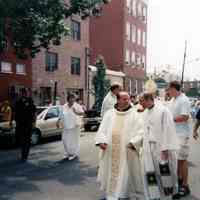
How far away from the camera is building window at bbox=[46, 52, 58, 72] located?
1143 inches

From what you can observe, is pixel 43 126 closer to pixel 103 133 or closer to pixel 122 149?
pixel 103 133

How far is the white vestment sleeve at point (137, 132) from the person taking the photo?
5.77m

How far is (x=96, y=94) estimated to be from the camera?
34.0 m

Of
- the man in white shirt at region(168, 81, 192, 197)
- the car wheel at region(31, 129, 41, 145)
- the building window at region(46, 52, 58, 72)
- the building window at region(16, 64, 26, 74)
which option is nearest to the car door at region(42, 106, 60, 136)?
the car wheel at region(31, 129, 41, 145)

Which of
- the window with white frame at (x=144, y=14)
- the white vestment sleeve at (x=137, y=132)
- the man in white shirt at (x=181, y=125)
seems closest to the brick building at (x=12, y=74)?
the man in white shirt at (x=181, y=125)

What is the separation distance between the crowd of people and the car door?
29.8 feet

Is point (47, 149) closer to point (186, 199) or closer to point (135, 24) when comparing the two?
point (186, 199)

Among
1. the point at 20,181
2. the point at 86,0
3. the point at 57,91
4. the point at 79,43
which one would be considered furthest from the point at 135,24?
the point at 20,181

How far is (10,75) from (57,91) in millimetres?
5642

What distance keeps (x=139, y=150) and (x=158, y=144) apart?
0.99ft

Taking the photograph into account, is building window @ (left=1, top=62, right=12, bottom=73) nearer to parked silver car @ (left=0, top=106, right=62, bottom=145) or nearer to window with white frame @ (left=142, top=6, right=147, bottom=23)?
parked silver car @ (left=0, top=106, right=62, bottom=145)

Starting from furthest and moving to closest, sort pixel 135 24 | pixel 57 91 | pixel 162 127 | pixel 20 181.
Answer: pixel 135 24, pixel 57 91, pixel 20 181, pixel 162 127

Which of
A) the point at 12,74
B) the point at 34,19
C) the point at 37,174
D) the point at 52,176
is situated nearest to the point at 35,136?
the point at 34,19

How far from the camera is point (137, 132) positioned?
19.2ft
